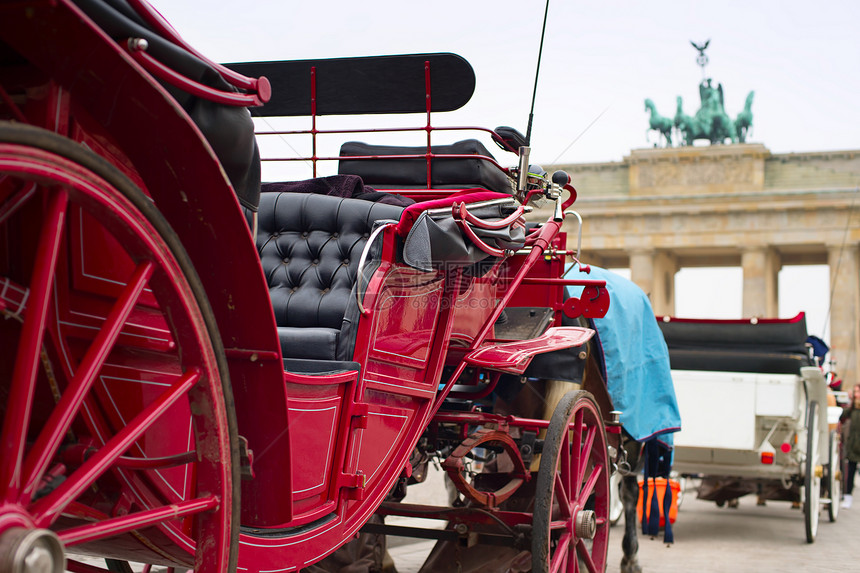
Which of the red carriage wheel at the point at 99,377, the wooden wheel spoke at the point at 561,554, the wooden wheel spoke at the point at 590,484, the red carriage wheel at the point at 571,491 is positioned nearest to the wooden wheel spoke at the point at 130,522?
the red carriage wheel at the point at 99,377

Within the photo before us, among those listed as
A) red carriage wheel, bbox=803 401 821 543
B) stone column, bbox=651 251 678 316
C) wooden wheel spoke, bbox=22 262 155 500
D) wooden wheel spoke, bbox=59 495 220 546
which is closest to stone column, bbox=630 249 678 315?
stone column, bbox=651 251 678 316

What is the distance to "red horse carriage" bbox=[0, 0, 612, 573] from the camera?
4.75ft

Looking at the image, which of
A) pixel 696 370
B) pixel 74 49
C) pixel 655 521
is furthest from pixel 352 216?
pixel 696 370

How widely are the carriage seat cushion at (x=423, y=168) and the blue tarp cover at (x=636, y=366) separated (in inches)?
63.7

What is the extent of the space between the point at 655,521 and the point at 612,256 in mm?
34174

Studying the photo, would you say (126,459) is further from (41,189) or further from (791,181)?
(791,181)

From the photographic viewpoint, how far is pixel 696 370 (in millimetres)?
9898

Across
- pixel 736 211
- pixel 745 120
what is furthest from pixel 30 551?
pixel 745 120

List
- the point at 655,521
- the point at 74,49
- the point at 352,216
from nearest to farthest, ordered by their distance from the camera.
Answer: the point at 74,49 < the point at 352,216 < the point at 655,521

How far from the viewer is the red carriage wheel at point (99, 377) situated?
4.57 feet

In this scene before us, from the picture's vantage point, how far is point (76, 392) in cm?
149

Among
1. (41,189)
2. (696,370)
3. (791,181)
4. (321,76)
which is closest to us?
(41,189)

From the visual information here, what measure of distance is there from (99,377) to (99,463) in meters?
0.34

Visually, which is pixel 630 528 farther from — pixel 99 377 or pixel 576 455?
pixel 99 377
